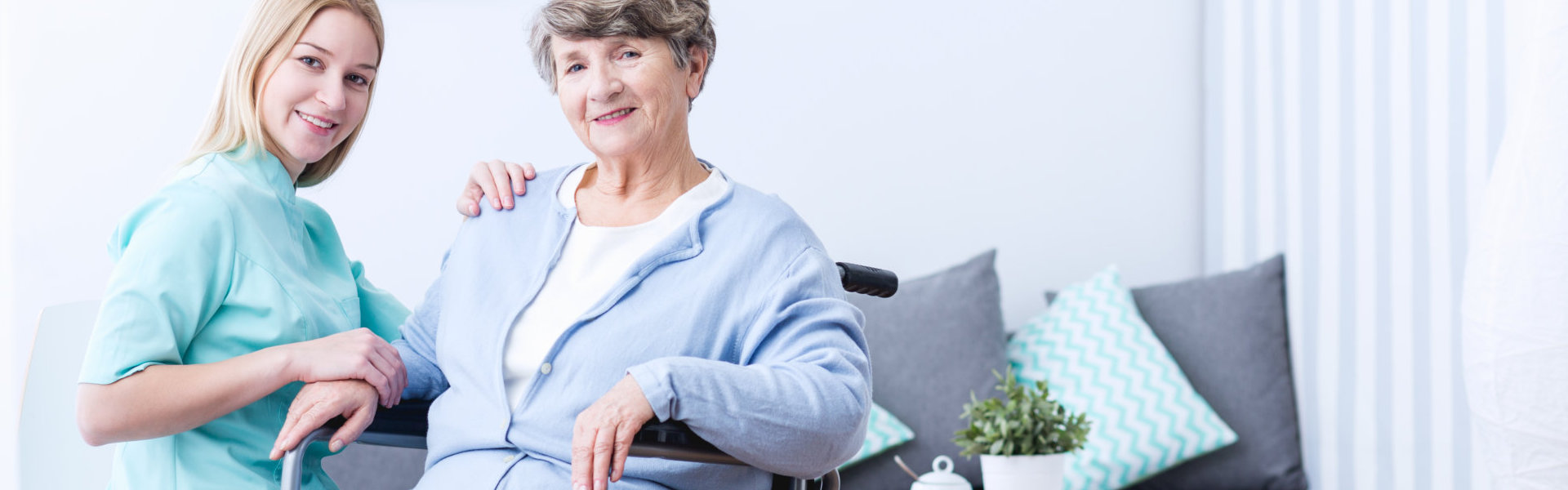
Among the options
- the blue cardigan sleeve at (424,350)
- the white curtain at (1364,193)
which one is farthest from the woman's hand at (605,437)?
the white curtain at (1364,193)

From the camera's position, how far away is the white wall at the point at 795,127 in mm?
2180

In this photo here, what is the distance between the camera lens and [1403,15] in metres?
2.28

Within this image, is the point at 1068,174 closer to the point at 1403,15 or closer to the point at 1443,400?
the point at 1403,15

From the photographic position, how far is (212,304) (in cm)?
123

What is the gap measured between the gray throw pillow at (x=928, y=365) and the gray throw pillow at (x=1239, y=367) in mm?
467

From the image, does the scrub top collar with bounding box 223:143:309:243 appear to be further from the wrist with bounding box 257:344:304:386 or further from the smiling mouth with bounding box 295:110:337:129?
the wrist with bounding box 257:344:304:386

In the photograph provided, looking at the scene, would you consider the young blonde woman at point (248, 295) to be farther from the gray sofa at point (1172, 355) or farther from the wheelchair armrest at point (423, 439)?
the gray sofa at point (1172, 355)

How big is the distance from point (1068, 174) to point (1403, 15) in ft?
2.76

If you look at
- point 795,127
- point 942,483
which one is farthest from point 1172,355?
point 795,127

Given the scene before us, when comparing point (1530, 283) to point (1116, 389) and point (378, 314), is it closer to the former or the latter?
point (1116, 389)

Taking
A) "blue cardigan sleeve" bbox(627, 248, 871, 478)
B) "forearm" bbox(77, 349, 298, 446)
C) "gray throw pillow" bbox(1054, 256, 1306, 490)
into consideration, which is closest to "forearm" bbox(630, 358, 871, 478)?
"blue cardigan sleeve" bbox(627, 248, 871, 478)

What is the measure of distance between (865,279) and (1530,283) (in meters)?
0.88

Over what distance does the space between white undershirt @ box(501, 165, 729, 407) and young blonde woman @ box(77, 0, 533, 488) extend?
0.15 meters

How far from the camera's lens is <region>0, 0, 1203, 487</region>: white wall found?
218 centimetres
